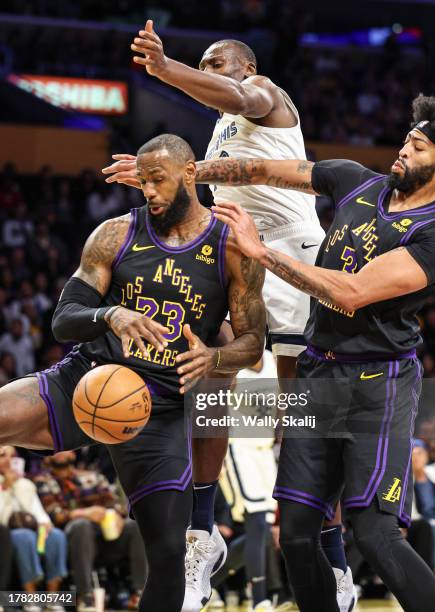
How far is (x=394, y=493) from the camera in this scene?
191 inches

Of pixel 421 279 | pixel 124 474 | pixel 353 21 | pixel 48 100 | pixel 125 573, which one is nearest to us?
pixel 421 279

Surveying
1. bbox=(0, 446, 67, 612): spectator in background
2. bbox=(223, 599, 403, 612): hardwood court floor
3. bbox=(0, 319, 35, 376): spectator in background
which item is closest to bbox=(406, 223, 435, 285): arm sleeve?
bbox=(0, 446, 67, 612): spectator in background

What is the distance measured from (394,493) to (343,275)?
3.47ft

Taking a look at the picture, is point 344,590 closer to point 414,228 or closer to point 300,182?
point 414,228

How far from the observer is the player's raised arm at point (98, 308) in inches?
191

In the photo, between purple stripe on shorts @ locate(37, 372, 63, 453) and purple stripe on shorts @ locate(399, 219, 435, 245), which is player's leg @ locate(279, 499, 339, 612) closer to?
purple stripe on shorts @ locate(37, 372, 63, 453)

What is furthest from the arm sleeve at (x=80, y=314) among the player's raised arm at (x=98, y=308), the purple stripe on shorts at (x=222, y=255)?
the purple stripe on shorts at (x=222, y=255)

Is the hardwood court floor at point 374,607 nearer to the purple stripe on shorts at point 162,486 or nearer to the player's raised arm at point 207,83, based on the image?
the purple stripe on shorts at point 162,486

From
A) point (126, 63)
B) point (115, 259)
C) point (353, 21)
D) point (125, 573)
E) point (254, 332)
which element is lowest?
point (125, 573)

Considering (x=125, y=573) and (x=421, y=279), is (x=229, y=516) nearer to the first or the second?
(x=125, y=573)

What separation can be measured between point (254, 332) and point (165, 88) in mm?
16713

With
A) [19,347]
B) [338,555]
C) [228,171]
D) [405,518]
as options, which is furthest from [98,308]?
[19,347]

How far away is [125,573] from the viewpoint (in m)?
10.0

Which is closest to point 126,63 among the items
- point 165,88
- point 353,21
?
point 165,88
